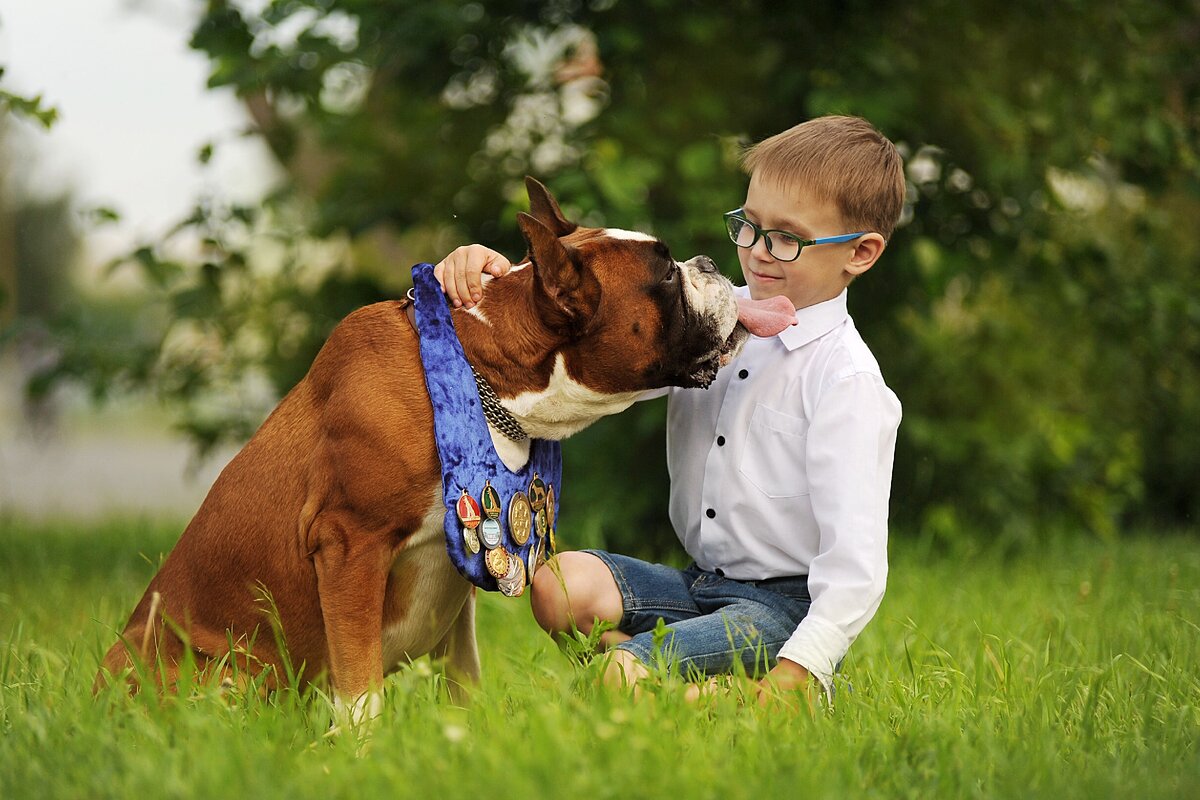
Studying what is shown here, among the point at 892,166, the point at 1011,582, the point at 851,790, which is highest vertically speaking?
the point at 892,166

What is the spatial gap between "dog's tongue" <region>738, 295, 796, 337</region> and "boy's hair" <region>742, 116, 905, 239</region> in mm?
290

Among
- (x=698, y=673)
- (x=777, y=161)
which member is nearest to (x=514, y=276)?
(x=777, y=161)

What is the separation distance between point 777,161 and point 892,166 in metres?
0.31

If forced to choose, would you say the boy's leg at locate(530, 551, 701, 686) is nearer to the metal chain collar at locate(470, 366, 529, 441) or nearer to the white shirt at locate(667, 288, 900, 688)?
the white shirt at locate(667, 288, 900, 688)

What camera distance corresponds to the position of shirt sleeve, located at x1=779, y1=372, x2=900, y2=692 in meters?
2.64

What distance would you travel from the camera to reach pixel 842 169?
2.88 meters

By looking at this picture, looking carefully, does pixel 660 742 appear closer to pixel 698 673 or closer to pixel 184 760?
pixel 698 673

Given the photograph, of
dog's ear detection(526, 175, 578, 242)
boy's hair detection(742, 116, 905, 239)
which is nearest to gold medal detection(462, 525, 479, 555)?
dog's ear detection(526, 175, 578, 242)

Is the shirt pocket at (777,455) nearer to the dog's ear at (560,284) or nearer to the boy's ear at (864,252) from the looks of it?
the boy's ear at (864,252)

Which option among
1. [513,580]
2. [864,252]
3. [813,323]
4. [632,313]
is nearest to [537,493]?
[513,580]

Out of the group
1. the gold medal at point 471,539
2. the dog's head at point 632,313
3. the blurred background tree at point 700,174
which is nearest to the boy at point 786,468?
the dog's head at point 632,313

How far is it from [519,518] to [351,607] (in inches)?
16.3

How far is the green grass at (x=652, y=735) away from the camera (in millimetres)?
2039

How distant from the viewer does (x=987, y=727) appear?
2.46 m
